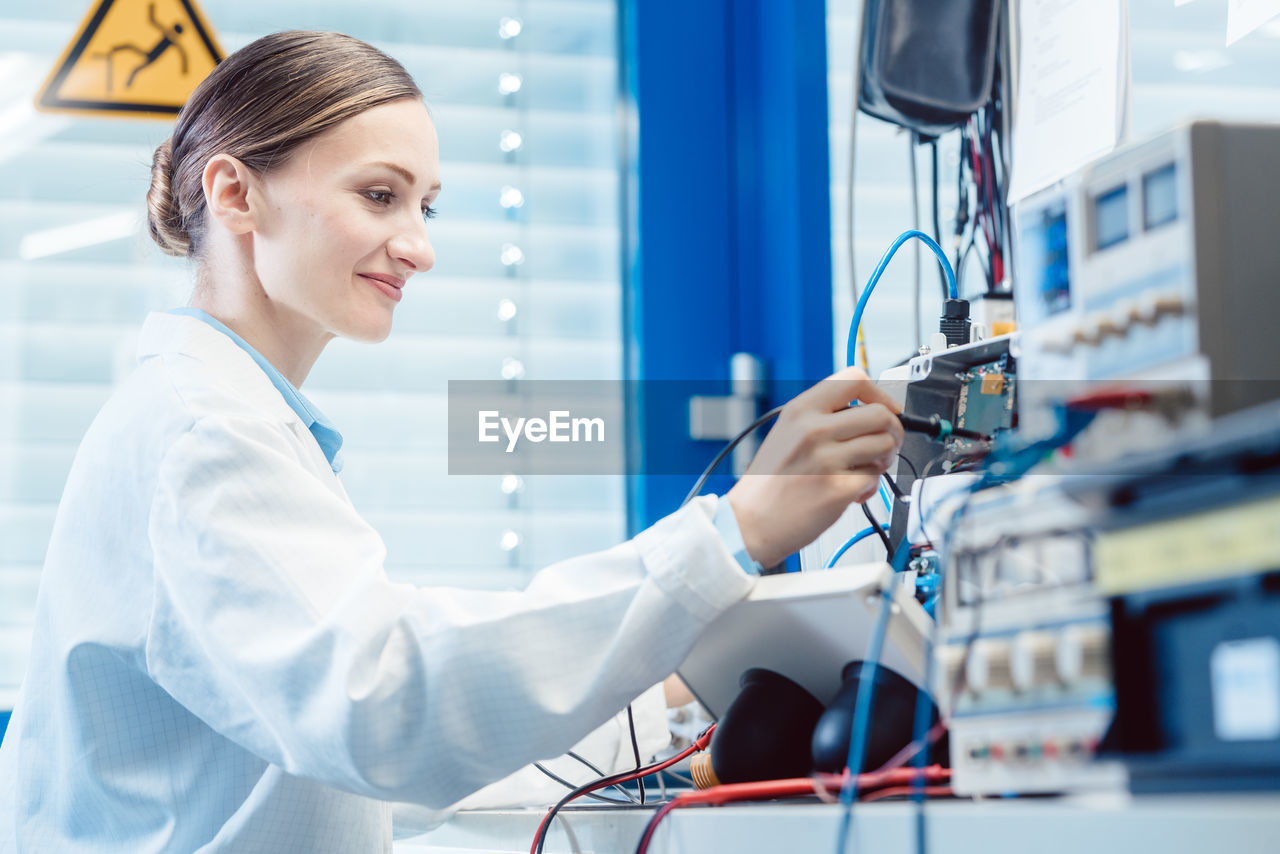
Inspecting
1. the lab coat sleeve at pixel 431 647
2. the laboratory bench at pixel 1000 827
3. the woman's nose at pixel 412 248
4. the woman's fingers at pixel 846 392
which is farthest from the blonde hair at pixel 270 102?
the laboratory bench at pixel 1000 827

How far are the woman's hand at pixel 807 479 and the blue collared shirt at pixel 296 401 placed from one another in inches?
19.6

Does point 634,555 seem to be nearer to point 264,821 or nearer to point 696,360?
point 264,821

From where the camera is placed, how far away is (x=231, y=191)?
3.62ft

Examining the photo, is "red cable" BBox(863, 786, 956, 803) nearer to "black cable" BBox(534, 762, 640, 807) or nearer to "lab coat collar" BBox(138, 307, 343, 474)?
"black cable" BBox(534, 762, 640, 807)

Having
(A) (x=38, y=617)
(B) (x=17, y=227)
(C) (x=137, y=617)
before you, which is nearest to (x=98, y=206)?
(B) (x=17, y=227)

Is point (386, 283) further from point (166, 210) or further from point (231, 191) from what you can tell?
point (166, 210)

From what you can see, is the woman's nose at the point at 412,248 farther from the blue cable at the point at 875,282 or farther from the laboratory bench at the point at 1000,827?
the laboratory bench at the point at 1000,827

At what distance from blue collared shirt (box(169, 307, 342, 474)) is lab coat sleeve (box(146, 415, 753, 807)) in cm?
33

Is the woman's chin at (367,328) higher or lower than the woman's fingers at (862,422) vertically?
higher

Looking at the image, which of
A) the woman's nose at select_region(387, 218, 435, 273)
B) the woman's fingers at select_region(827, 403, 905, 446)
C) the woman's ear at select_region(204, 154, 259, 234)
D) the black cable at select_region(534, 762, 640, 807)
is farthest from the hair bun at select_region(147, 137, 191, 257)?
the woman's fingers at select_region(827, 403, 905, 446)

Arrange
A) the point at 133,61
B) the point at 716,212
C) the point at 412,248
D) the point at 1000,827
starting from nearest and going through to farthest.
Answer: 1. the point at 1000,827
2. the point at 412,248
3. the point at 133,61
4. the point at 716,212

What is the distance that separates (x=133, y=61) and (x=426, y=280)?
22.2 inches

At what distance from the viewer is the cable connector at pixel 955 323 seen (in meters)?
1.20

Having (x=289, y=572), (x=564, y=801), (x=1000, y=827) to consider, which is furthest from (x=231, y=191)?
(x=1000, y=827)
